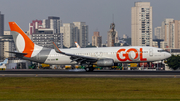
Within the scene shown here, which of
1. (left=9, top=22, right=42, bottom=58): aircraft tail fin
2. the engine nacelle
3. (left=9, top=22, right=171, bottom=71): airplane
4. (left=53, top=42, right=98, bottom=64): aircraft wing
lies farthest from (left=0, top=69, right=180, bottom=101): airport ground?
(left=9, top=22, right=42, bottom=58): aircraft tail fin

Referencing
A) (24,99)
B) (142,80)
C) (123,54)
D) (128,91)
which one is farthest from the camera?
(123,54)

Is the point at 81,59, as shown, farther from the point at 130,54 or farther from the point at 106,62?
the point at 130,54

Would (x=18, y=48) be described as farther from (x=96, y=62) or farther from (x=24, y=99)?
(x=24, y=99)

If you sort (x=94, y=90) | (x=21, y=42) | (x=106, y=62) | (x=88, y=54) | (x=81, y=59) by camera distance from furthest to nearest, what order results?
(x=21, y=42), (x=88, y=54), (x=81, y=59), (x=106, y=62), (x=94, y=90)

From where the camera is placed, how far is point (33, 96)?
85.5ft

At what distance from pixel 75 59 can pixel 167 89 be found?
24.1 metres

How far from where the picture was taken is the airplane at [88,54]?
5059 centimetres

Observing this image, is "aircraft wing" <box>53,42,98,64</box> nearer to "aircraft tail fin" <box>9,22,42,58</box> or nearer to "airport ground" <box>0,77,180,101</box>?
"aircraft tail fin" <box>9,22,42,58</box>

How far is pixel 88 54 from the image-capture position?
53031mm

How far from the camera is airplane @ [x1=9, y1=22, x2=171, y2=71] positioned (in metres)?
50.6

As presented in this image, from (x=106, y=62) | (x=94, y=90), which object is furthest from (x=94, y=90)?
(x=106, y=62)

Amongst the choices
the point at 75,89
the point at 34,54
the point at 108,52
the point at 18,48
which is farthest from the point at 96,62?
the point at 75,89

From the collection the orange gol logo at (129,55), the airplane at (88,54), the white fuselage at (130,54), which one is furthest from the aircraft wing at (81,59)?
the orange gol logo at (129,55)

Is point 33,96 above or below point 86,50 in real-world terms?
below
